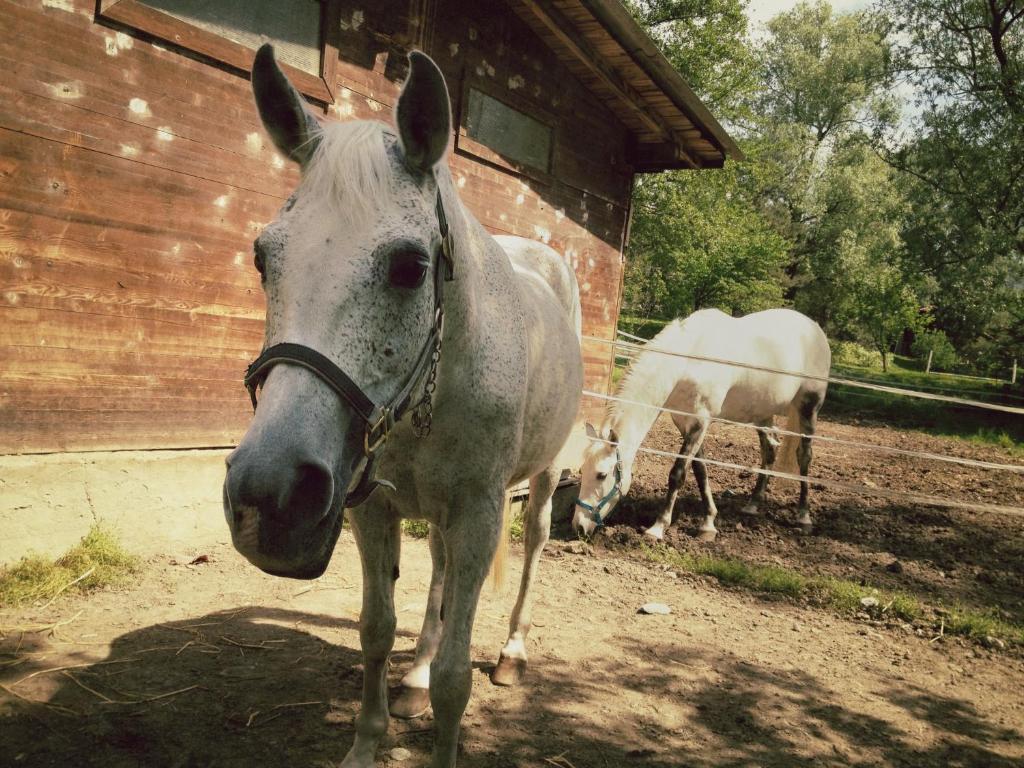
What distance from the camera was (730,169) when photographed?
18219mm

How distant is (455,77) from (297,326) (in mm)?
4903

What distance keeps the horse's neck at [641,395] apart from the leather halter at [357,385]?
180 inches

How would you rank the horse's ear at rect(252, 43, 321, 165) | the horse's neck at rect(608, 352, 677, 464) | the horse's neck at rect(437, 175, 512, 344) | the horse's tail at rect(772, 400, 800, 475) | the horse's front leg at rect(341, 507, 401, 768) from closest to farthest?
the horse's ear at rect(252, 43, 321, 165) → the horse's neck at rect(437, 175, 512, 344) → the horse's front leg at rect(341, 507, 401, 768) → the horse's neck at rect(608, 352, 677, 464) → the horse's tail at rect(772, 400, 800, 475)

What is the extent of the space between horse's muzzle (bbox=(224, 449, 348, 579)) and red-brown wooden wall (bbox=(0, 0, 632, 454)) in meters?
3.22

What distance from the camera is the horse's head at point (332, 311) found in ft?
3.88

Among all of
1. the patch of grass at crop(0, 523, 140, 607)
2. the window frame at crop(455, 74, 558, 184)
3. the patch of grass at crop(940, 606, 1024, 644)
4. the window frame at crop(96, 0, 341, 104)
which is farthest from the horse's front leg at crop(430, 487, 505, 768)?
the window frame at crop(455, 74, 558, 184)

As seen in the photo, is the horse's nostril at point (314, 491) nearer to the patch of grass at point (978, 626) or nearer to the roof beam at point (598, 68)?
the patch of grass at point (978, 626)

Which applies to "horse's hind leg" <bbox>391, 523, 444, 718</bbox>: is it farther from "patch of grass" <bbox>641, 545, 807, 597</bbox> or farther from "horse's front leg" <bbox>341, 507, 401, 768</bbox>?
"patch of grass" <bbox>641, 545, 807, 597</bbox>

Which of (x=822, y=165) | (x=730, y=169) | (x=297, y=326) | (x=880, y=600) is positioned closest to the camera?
(x=297, y=326)

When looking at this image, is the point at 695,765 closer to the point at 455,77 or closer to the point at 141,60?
the point at 141,60

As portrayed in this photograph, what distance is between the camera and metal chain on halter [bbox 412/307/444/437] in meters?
1.62

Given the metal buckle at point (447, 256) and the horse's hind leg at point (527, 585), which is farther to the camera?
the horse's hind leg at point (527, 585)

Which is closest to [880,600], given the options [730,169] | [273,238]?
[273,238]

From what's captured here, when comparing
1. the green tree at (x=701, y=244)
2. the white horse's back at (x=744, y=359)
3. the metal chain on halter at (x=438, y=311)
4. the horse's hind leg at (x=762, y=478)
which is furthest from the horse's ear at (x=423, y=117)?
the green tree at (x=701, y=244)
